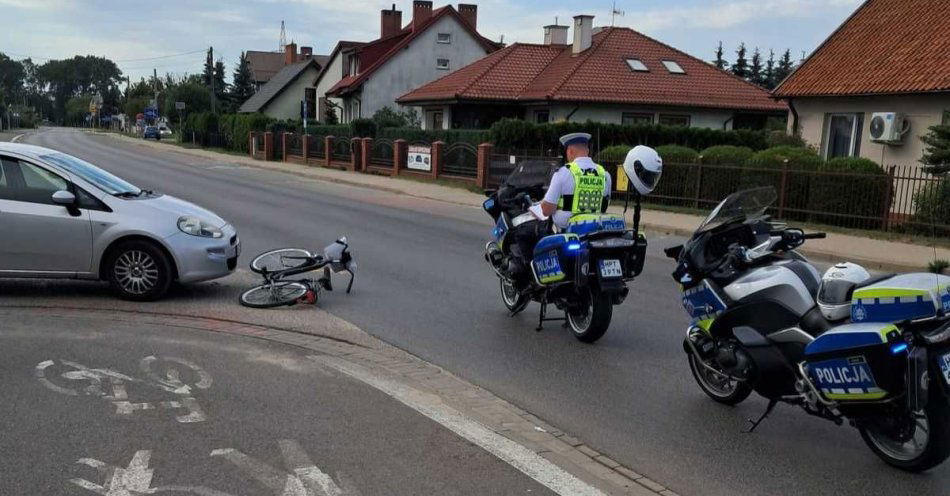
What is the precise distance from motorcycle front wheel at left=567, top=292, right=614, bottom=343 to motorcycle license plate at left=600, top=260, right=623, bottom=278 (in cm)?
28

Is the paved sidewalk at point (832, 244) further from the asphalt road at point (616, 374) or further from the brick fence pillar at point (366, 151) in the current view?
the brick fence pillar at point (366, 151)

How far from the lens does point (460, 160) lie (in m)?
28.2

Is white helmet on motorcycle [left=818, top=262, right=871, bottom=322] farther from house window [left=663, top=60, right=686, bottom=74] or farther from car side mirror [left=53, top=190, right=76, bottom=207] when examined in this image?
house window [left=663, top=60, right=686, bottom=74]

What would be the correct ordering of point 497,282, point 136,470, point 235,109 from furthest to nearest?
point 235,109 → point 497,282 → point 136,470

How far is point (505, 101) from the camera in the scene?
119 feet

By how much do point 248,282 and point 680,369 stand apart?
5155 millimetres

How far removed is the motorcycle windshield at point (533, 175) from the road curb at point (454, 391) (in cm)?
220

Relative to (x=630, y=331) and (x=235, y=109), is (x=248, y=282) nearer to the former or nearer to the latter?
(x=630, y=331)

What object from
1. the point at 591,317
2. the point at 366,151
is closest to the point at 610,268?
the point at 591,317

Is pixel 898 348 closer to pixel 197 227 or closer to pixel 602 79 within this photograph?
pixel 197 227

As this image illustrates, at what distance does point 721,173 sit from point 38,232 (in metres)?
15.5

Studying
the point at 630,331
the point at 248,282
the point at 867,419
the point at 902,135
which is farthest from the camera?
the point at 902,135

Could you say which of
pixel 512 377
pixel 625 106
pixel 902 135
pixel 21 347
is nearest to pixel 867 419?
pixel 512 377

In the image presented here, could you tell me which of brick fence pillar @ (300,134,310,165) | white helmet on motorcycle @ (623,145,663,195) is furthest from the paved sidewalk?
brick fence pillar @ (300,134,310,165)
